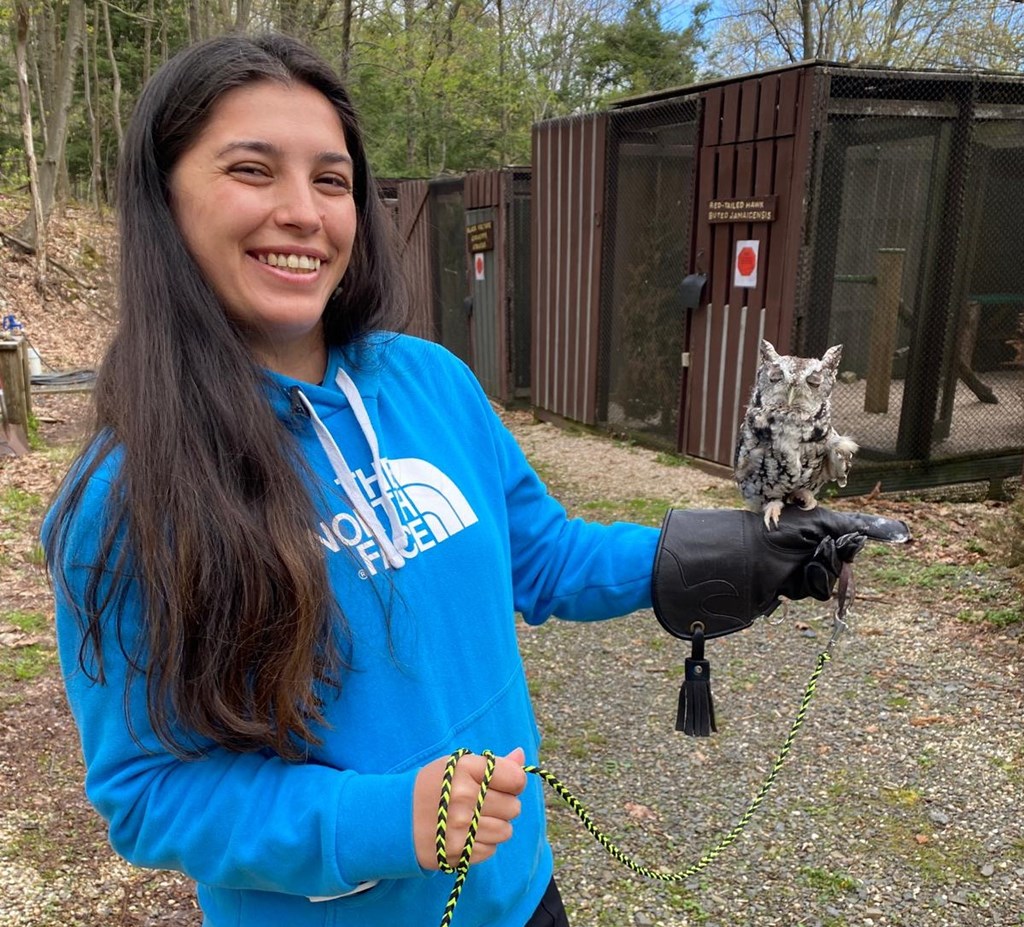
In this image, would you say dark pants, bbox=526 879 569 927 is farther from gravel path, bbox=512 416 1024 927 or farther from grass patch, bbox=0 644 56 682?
grass patch, bbox=0 644 56 682

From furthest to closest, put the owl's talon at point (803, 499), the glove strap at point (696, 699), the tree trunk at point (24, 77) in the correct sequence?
the tree trunk at point (24, 77) → the owl's talon at point (803, 499) → the glove strap at point (696, 699)

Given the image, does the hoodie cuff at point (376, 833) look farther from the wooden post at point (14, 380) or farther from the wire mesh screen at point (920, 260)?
the wooden post at point (14, 380)

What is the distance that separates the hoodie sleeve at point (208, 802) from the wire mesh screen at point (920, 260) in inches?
191

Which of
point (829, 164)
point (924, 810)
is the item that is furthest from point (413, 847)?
point (829, 164)

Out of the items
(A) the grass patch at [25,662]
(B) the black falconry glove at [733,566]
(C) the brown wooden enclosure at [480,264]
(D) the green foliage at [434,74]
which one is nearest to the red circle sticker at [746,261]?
(C) the brown wooden enclosure at [480,264]

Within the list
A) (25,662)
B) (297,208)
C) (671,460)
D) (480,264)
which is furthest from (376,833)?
(480,264)

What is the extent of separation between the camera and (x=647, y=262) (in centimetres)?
677

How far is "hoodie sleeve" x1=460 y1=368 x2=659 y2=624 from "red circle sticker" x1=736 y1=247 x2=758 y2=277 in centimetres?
441

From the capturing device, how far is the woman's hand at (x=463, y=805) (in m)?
0.94

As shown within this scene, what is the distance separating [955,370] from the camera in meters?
5.65

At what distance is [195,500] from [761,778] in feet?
8.72

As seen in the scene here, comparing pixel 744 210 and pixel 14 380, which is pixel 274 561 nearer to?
pixel 744 210

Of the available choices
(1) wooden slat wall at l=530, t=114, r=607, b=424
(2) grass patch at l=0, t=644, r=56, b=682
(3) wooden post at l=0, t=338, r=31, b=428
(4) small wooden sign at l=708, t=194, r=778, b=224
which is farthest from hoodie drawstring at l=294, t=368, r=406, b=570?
(3) wooden post at l=0, t=338, r=31, b=428

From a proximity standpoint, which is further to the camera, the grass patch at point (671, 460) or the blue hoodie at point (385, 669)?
the grass patch at point (671, 460)
